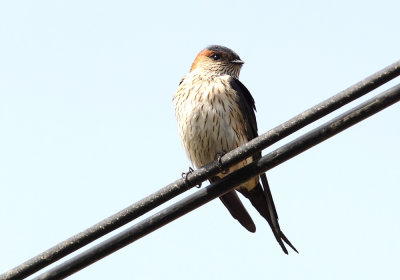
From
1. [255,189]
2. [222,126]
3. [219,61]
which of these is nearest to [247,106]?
[222,126]

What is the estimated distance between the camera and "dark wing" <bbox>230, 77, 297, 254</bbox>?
19.5 feet

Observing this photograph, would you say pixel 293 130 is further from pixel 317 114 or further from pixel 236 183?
pixel 236 183

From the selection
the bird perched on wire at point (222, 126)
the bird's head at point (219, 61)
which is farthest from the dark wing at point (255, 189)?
the bird's head at point (219, 61)

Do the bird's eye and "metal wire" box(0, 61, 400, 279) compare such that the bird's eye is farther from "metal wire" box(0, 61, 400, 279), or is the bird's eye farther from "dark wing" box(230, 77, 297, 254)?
"metal wire" box(0, 61, 400, 279)

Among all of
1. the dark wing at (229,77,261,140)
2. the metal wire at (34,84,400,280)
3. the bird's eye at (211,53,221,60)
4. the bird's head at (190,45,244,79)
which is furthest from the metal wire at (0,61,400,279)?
the bird's eye at (211,53,221,60)

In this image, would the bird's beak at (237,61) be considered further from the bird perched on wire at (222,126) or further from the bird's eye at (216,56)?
the bird perched on wire at (222,126)

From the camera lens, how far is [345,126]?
3.62 m

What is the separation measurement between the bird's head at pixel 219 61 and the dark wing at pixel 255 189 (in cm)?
63

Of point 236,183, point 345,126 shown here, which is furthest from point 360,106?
point 236,183

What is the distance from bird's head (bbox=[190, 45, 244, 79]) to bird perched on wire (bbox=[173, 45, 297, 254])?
1.96ft

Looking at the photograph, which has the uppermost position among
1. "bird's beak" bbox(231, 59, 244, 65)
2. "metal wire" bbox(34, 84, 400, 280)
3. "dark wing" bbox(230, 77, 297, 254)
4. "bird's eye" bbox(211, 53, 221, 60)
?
"bird's eye" bbox(211, 53, 221, 60)

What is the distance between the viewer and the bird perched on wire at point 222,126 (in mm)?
6293

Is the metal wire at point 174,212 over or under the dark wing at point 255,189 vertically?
under

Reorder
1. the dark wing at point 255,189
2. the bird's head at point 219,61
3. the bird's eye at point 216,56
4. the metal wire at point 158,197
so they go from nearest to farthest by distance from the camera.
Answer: the metal wire at point 158,197 → the dark wing at point 255,189 → the bird's head at point 219,61 → the bird's eye at point 216,56
